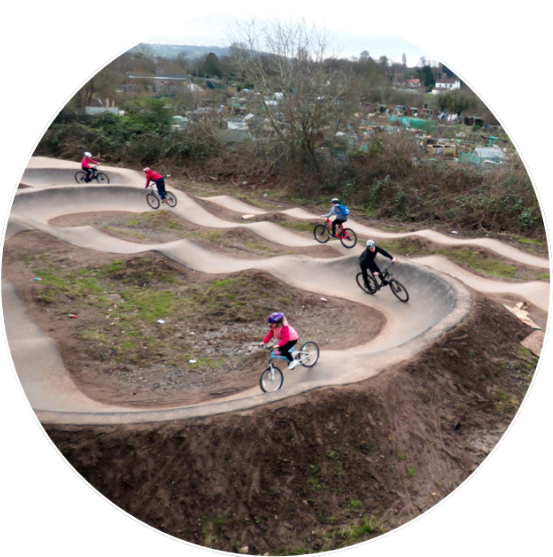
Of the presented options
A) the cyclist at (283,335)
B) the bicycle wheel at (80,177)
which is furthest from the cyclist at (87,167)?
the cyclist at (283,335)

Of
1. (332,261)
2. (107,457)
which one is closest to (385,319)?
(332,261)

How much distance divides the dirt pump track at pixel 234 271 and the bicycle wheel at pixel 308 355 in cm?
30

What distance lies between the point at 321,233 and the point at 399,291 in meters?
7.34

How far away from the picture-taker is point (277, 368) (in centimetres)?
1218

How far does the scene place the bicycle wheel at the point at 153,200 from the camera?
73.4ft


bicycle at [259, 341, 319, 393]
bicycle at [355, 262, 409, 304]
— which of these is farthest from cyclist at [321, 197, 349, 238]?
bicycle at [259, 341, 319, 393]

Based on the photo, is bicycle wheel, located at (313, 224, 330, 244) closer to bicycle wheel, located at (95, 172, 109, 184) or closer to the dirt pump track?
the dirt pump track

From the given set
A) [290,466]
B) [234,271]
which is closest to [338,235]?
[234,271]

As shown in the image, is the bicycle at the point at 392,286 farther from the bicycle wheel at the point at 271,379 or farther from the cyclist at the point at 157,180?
the cyclist at the point at 157,180

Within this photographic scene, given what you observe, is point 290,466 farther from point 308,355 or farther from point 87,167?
point 87,167

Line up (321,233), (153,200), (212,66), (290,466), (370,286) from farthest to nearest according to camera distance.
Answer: (321,233) → (153,200) → (370,286) → (212,66) → (290,466)

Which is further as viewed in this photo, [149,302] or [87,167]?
[87,167]

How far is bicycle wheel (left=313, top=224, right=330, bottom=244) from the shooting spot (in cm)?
2420

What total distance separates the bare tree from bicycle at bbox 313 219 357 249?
357 centimetres
